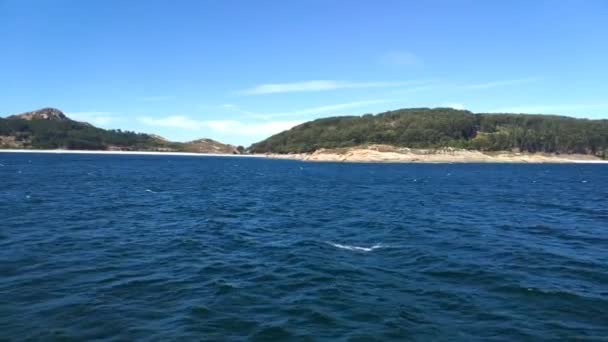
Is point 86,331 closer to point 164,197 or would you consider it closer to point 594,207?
point 164,197

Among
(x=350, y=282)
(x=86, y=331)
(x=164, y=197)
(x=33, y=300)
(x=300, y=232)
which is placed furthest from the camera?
(x=164, y=197)

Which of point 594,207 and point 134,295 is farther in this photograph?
point 594,207

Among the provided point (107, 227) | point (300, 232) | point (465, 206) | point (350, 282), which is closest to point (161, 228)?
point (107, 227)

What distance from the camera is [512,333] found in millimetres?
14516

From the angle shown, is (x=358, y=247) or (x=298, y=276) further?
(x=358, y=247)

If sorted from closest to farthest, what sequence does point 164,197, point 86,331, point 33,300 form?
point 86,331
point 33,300
point 164,197

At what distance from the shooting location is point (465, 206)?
51.7 m

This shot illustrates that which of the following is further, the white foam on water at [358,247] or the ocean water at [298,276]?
the white foam on water at [358,247]

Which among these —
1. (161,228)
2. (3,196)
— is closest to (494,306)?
(161,228)

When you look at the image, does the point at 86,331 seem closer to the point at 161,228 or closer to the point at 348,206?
the point at 161,228

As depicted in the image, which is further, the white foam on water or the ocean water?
the white foam on water

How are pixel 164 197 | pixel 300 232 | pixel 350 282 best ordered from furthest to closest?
pixel 164 197 < pixel 300 232 < pixel 350 282

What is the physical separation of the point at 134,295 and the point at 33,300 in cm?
391

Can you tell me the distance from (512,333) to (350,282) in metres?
7.44
